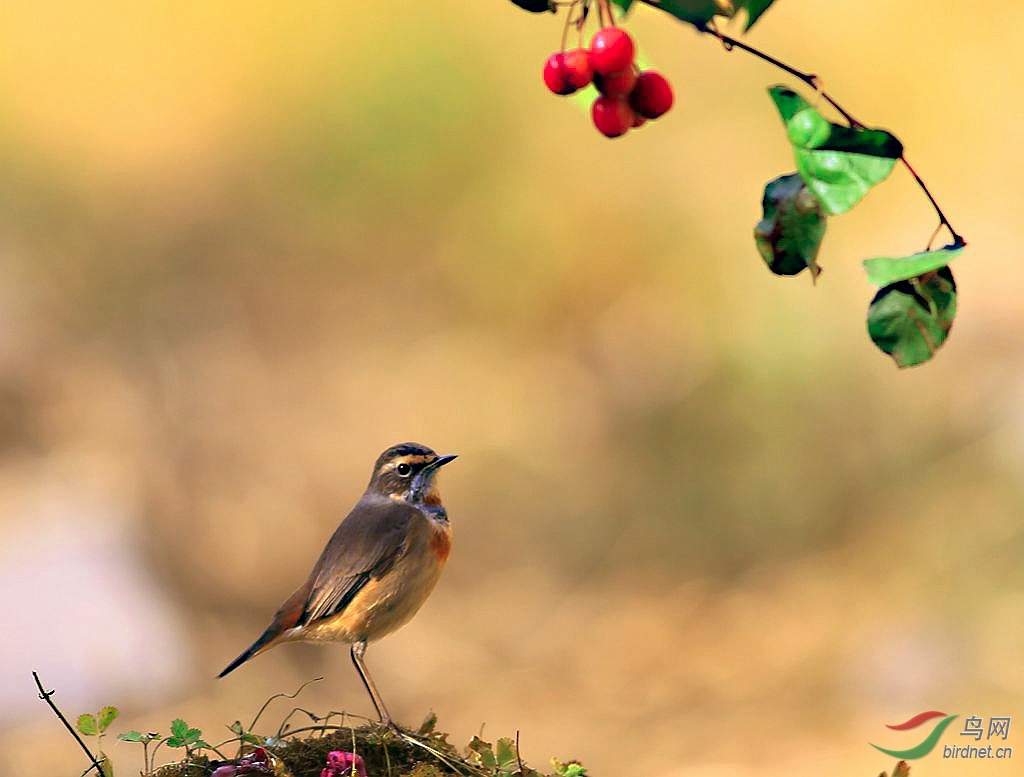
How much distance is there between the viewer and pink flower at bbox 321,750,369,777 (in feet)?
8.05

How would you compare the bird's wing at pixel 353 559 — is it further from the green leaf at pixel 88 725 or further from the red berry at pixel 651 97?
the red berry at pixel 651 97

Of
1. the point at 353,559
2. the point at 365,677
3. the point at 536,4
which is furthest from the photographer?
the point at 353,559

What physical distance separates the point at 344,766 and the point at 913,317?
140cm

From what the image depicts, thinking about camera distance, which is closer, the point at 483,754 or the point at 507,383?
the point at 483,754

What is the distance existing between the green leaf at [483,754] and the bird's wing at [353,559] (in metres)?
1.11

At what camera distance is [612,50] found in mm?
2070

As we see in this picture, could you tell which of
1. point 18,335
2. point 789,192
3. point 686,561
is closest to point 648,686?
point 686,561

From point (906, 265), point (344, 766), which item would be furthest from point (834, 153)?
point (344, 766)

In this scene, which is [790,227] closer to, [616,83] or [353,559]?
[616,83]

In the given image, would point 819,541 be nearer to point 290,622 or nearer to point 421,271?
point 421,271

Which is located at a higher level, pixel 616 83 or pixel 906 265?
pixel 616 83

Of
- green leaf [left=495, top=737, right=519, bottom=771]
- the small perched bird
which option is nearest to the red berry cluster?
green leaf [left=495, top=737, right=519, bottom=771]

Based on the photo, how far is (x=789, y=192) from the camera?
6.40ft

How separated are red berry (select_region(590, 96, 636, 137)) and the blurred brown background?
17.9 feet
